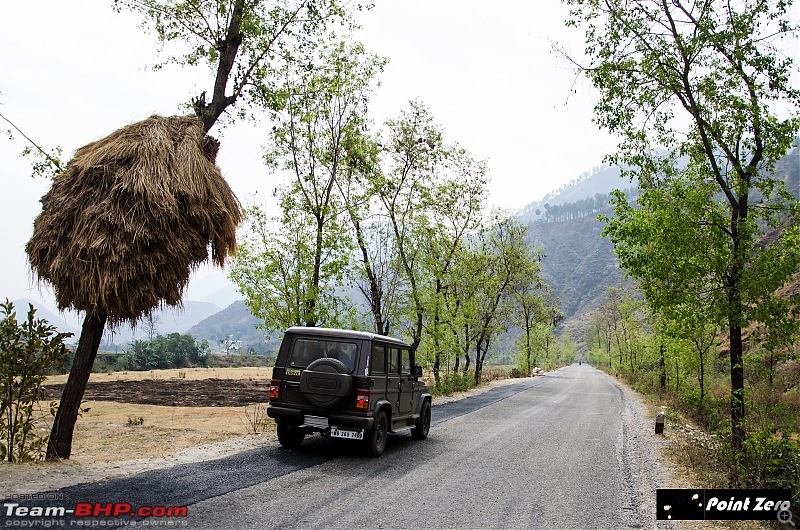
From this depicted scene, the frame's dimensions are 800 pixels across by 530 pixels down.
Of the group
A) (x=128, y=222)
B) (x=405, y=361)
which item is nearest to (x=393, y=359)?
(x=405, y=361)

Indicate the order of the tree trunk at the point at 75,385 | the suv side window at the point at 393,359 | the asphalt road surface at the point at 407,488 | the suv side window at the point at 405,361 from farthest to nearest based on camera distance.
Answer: the suv side window at the point at 405,361
the suv side window at the point at 393,359
the tree trunk at the point at 75,385
the asphalt road surface at the point at 407,488

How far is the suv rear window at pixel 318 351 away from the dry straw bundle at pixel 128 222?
2.52 metres

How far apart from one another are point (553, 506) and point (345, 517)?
3.03 metres

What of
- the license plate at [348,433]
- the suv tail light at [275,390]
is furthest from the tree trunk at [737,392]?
the suv tail light at [275,390]

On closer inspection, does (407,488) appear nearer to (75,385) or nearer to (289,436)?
(289,436)

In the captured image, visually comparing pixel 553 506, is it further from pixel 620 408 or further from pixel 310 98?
pixel 620 408

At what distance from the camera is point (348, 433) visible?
9.81m

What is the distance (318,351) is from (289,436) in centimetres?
180

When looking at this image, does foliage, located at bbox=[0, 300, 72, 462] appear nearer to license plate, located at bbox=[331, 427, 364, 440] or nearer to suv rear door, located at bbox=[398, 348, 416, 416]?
license plate, located at bbox=[331, 427, 364, 440]

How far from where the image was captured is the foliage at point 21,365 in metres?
8.21

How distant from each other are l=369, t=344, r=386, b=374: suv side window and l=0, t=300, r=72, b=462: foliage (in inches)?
205

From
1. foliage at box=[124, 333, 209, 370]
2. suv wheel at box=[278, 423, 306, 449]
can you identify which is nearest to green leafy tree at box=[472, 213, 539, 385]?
suv wheel at box=[278, 423, 306, 449]

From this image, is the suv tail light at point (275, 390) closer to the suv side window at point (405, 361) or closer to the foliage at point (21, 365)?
the suv side window at point (405, 361)

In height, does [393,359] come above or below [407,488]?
above
